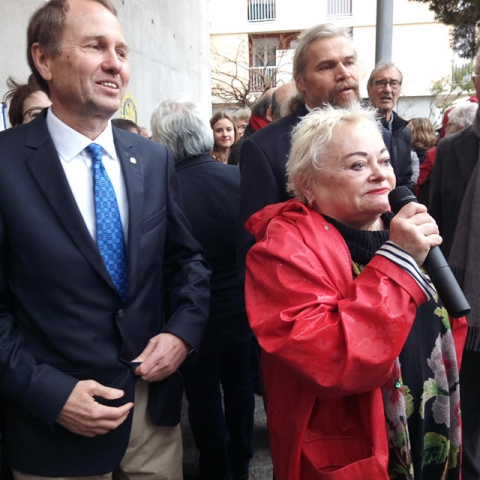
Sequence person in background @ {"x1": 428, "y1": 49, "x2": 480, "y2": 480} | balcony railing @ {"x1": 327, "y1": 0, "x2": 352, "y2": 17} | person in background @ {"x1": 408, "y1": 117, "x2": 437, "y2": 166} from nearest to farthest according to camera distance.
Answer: person in background @ {"x1": 428, "y1": 49, "x2": 480, "y2": 480} < person in background @ {"x1": 408, "y1": 117, "x2": 437, "y2": 166} < balcony railing @ {"x1": 327, "y1": 0, "x2": 352, "y2": 17}

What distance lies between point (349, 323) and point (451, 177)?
156cm

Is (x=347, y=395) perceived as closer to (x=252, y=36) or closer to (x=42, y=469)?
(x=42, y=469)

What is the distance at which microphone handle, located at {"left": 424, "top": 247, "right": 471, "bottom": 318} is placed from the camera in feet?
4.67

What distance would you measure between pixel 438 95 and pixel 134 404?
2539 cm

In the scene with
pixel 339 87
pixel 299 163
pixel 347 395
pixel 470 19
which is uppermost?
pixel 470 19

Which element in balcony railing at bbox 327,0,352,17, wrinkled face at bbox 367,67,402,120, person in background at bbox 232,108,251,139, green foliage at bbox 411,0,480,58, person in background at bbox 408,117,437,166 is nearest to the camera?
wrinkled face at bbox 367,67,402,120

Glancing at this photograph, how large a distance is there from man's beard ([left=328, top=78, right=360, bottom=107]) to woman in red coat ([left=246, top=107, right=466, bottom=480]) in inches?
20.7

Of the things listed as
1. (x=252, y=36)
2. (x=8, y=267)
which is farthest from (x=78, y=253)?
(x=252, y=36)

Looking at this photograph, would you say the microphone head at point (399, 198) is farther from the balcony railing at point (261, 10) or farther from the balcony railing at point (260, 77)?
the balcony railing at point (261, 10)

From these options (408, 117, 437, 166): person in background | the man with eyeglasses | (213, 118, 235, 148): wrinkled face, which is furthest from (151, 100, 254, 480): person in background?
(408, 117, 437, 166): person in background

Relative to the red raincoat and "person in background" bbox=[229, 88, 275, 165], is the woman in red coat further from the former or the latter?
"person in background" bbox=[229, 88, 275, 165]

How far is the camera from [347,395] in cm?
146

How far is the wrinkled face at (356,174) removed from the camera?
5.19 ft

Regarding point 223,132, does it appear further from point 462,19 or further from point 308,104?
point 462,19
